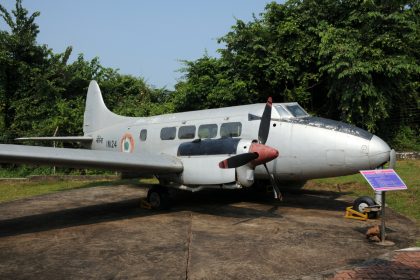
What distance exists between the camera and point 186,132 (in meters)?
13.2

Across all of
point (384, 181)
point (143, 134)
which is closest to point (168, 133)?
point (143, 134)

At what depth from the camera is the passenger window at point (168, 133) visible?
44.6 ft

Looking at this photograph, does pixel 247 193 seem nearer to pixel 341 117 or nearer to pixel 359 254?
pixel 359 254

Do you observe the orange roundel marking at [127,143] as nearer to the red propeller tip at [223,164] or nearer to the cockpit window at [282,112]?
the red propeller tip at [223,164]

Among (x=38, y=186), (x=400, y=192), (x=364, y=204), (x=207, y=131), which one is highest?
(x=207, y=131)

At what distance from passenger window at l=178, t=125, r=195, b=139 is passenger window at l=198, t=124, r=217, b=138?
0.31 m

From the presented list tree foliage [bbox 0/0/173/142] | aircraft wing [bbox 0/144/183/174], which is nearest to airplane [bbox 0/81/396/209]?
aircraft wing [bbox 0/144/183/174]

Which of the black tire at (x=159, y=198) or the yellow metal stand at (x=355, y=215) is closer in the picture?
the yellow metal stand at (x=355, y=215)

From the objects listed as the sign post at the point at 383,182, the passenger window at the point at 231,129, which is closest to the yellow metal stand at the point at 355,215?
the sign post at the point at 383,182

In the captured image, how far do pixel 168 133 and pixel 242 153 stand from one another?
174 inches

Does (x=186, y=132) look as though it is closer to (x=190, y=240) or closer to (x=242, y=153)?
(x=242, y=153)

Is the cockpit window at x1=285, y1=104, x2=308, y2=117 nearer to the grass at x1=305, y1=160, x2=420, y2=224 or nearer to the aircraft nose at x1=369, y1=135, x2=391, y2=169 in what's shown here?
the aircraft nose at x1=369, y1=135, x2=391, y2=169

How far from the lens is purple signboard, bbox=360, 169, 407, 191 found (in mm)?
7512

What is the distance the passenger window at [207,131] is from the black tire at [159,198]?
7.48ft
